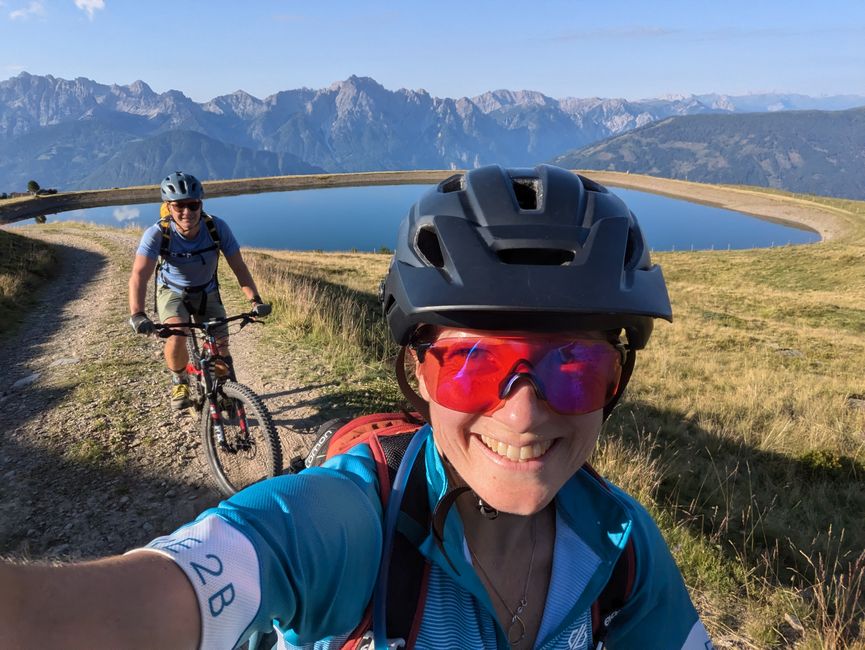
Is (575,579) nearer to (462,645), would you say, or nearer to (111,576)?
(462,645)

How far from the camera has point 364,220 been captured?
312ft

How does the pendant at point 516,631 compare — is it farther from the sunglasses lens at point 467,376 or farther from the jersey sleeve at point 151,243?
the jersey sleeve at point 151,243

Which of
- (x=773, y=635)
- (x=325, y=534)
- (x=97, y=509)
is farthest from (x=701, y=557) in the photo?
(x=97, y=509)

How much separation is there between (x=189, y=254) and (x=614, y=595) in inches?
204

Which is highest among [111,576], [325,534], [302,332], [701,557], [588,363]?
[588,363]

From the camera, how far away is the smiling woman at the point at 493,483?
1230 mm

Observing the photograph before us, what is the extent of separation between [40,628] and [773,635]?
382 cm

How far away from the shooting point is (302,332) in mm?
9195

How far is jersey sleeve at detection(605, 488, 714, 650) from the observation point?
1.65 m

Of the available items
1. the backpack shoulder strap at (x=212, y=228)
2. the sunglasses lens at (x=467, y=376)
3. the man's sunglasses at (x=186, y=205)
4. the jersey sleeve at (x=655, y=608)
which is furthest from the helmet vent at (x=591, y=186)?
the backpack shoulder strap at (x=212, y=228)

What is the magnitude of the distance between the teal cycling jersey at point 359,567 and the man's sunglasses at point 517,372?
0.24 meters

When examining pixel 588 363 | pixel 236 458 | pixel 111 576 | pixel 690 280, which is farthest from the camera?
pixel 690 280

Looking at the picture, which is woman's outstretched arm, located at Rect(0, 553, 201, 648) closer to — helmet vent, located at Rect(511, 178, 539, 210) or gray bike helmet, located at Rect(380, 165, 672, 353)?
gray bike helmet, located at Rect(380, 165, 672, 353)

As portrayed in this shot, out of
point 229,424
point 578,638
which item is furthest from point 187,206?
point 578,638
